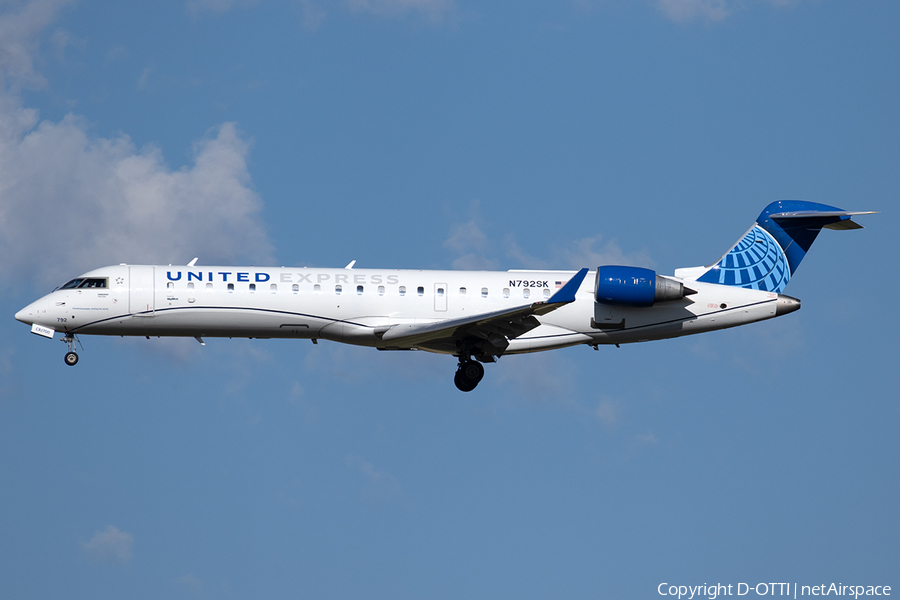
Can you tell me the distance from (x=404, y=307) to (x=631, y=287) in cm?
608

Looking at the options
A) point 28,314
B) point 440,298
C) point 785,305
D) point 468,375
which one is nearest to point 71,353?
point 28,314

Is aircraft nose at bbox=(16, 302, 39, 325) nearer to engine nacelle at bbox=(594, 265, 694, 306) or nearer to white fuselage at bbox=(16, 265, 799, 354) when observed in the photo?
white fuselage at bbox=(16, 265, 799, 354)

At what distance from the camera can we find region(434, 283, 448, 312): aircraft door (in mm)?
29297

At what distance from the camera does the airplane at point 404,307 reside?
28.5 m

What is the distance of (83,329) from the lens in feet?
94.8

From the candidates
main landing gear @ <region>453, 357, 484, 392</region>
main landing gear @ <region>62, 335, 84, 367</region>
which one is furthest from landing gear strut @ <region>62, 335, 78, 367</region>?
main landing gear @ <region>453, 357, 484, 392</region>

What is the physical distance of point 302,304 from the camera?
93.9 feet

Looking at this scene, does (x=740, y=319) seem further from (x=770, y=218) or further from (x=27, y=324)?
(x=27, y=324)

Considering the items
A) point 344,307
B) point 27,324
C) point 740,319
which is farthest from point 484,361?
point 27,324

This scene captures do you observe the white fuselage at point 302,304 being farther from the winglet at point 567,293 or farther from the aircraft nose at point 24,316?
the winglet at point 567,293

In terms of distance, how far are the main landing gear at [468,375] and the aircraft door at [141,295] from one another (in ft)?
27.1

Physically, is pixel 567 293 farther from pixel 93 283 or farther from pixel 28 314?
pixel 28 314

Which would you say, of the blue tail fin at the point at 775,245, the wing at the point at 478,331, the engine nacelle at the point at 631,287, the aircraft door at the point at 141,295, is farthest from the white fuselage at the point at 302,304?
the blue tail fin at the point at 775,245

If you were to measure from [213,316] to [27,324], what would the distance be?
16.5 ft
